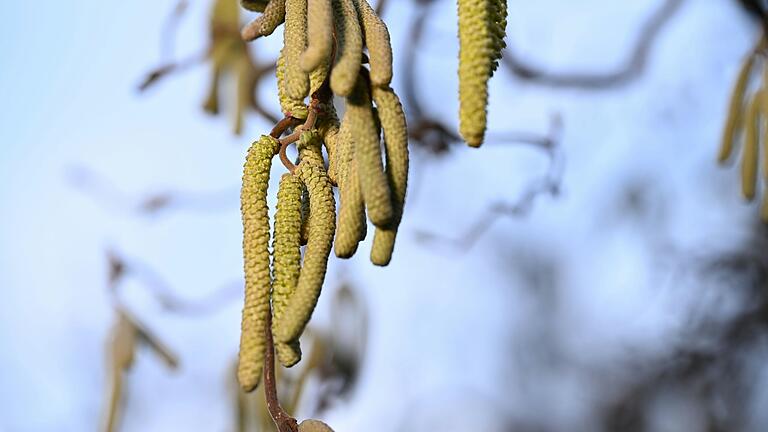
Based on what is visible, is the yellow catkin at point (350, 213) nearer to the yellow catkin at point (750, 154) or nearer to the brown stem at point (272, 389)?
the brown stem at point (272, 389)

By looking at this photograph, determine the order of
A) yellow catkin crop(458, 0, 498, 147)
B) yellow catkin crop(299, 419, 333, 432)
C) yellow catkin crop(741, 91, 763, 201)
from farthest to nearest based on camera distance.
→ yellow catkin crop(741, 91, 763, 201), yellow catkin crop(299, 419, 333, 432), yellow catkin crop(458, 0, 498, 147)

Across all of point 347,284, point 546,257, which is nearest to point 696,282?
point 347,284

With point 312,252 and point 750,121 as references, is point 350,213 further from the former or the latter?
point 750,121

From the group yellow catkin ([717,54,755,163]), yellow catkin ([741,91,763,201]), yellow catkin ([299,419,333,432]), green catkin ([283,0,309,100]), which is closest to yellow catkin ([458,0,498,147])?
green catkin ([283,0,309,100])

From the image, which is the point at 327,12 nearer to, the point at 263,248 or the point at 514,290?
the point at 263,248

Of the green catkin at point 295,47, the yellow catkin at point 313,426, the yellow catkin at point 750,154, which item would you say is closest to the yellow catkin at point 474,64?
the green catkin at point 295,47

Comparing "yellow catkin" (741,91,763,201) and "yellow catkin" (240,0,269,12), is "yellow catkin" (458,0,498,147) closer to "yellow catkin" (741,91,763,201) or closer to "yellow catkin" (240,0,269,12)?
"yellow catkin" (240,0,269,12)
